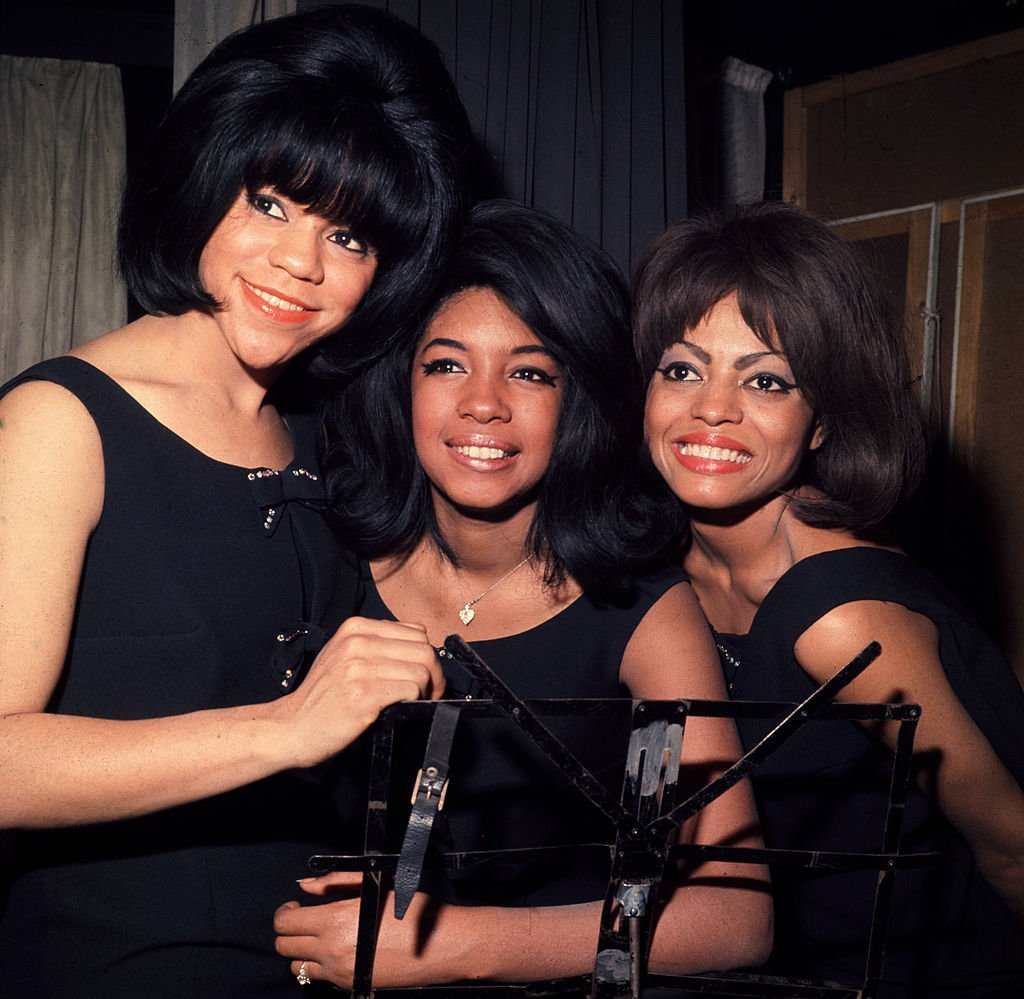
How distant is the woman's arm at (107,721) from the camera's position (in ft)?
3.91

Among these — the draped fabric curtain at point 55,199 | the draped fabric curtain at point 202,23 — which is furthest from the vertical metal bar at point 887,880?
the draped fabric curtain at point 55,199

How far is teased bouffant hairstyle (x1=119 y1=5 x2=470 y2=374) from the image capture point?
4.89 feet

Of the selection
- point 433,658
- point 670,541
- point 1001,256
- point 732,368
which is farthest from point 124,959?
point 1001,256

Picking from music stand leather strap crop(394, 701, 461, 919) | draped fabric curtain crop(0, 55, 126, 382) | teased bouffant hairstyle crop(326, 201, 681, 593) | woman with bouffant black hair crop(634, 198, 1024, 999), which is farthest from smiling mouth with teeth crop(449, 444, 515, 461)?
draped fabric curtain crop(0, 55, 126, 382)

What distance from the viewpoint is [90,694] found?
1376 millimetres

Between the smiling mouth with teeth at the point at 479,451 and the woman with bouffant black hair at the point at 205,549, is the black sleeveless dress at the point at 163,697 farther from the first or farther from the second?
the smiling mouth with teeth at the point at 479,451

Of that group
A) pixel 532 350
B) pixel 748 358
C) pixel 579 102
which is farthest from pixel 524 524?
pixel 579 102

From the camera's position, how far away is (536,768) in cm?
186

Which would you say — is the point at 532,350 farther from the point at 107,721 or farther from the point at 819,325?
the point at 107,721

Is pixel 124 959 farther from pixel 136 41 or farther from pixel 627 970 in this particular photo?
pixel 136 41

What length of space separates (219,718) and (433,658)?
254mm

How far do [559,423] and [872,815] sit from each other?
835 mm

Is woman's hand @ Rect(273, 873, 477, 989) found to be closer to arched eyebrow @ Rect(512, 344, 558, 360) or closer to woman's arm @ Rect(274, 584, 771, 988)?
woman's arm @ Rect(274, 584, 771, 988)

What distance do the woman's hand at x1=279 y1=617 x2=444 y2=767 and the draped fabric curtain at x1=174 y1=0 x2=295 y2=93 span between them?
4.63ft
